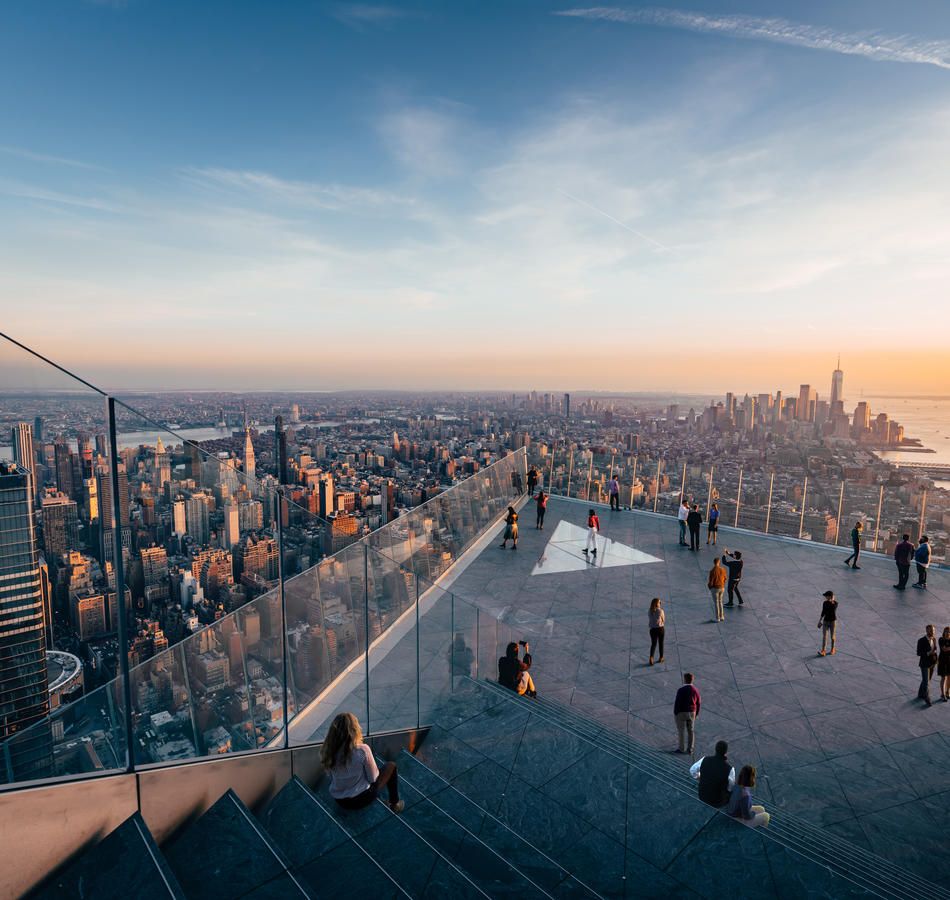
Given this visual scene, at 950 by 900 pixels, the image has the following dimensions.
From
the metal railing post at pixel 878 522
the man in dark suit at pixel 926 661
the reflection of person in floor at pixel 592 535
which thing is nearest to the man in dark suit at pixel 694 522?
the reflection of person in floor at pixel 592 535

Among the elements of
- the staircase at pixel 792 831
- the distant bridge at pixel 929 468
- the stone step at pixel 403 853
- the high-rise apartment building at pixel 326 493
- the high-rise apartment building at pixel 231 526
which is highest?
the high-rise apartment building at pixel 231 526

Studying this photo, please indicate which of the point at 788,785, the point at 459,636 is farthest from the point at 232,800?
the point at 788,785

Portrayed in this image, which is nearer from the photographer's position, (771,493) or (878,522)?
(878,522)

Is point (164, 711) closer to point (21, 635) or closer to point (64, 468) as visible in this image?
point (21, 635)

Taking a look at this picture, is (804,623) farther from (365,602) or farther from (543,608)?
(365,602)

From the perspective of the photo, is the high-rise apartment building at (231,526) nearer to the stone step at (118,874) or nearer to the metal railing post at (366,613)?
the metal railing post at (366,613)

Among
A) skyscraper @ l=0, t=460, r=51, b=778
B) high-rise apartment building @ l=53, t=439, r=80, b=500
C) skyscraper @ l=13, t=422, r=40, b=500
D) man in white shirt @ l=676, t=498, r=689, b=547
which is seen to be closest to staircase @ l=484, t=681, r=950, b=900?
skyscraper @ l=0, t=460, r=51, b=778

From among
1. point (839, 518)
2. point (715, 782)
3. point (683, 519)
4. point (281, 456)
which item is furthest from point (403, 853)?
point (281, 456)
